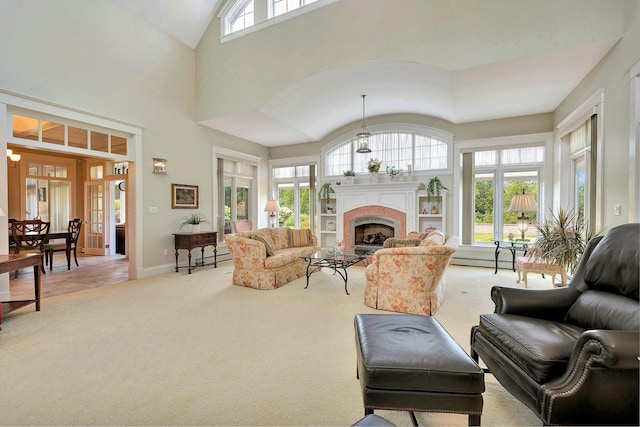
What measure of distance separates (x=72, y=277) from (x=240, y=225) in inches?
124

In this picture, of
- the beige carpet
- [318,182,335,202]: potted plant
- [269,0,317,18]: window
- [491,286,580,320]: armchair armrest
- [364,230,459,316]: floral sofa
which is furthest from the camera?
[318,182,335,202]: potted plant

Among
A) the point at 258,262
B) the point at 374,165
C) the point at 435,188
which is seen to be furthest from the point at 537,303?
the point at 374,165

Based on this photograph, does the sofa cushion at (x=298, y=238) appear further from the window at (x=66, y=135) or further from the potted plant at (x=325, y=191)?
the window at (x=66, y=135)

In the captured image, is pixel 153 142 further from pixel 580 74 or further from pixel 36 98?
pixel 580 74

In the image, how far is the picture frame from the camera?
5.79 m

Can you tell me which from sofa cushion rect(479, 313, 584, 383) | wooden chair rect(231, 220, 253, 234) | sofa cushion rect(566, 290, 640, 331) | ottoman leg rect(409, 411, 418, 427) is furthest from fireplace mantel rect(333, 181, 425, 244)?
ottoman leg rect(409, 411, 418, 427)

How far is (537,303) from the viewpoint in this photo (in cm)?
203

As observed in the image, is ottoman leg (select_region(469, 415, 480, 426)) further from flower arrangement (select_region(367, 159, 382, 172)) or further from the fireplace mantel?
Answer: flower arrangement (select_region(367, 159, 382, 172))

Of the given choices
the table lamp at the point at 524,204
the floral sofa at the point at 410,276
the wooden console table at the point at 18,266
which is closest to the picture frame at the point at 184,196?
Answer: the wooden console table at the point at 18,266

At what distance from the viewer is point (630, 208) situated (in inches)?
124

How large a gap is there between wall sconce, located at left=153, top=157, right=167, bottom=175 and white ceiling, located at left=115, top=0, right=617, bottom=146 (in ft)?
4.14

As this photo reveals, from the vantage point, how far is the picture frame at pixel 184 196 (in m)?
5.79

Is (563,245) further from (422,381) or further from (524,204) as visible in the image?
(422,381)

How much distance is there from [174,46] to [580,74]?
6.51m
